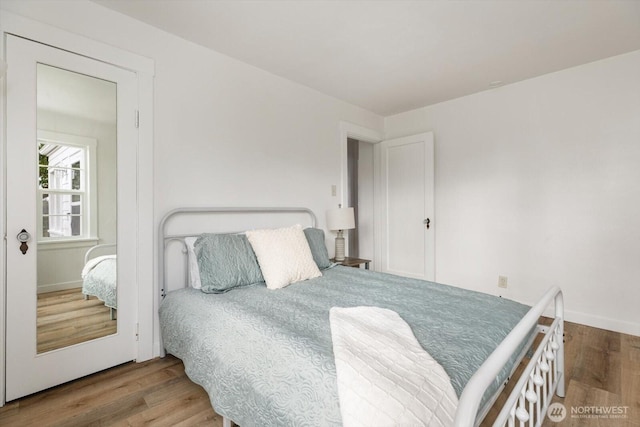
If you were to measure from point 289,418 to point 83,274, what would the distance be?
5.71 feet

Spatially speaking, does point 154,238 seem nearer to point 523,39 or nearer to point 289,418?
point 289,418

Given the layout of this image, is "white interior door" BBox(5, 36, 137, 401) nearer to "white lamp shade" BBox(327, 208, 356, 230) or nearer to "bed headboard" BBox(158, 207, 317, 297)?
"bed headboard" BBox(158, 207, 317, 297)

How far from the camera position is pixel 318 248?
9.03ft

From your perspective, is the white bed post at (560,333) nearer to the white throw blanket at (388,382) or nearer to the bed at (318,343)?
the bed at (318,343)

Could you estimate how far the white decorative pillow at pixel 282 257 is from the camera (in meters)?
2.16

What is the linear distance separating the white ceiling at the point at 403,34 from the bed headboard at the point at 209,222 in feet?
4.40

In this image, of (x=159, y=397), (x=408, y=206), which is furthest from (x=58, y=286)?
(x=408, y=206)

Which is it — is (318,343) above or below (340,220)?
below

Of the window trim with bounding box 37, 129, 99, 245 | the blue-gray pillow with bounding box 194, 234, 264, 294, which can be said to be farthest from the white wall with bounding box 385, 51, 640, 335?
the window trim with bounding box 37, 129, 99, 245

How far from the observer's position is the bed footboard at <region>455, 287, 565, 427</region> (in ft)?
2.40

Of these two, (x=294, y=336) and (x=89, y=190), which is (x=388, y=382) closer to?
(x=294, y=336)

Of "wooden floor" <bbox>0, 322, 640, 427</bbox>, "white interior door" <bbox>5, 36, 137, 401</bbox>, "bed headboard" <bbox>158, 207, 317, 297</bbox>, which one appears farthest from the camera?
"bed headboard" <bbox>158, 207, 317, 297</bbox>

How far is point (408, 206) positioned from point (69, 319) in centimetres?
353

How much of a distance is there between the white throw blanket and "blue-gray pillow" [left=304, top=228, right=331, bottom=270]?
1.39 meters
